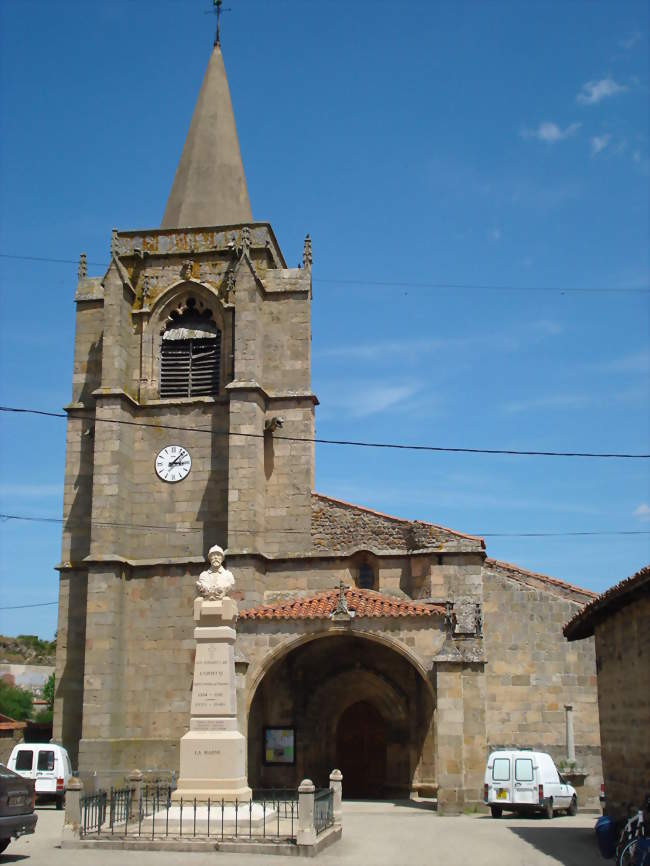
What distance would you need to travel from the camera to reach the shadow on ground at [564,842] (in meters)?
14.6

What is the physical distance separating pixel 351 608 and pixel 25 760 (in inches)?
315

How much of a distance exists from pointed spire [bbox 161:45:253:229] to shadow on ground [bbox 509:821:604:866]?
1935 cm

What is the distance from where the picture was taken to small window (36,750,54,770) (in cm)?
2362

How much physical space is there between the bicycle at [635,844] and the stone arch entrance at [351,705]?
42.2 ft

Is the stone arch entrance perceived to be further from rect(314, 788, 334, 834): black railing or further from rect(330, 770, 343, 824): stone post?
rect(314, 788, 334, 834): black railing

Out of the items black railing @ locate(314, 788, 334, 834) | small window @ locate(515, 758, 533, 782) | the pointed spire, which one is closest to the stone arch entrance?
small window @ locate(515, 758, 533, 782)

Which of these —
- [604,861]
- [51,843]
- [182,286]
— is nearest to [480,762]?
[604,861]

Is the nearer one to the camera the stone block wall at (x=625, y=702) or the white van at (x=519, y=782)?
the stone block wall at (x=625, y=702)

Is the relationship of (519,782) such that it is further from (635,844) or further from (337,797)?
(635,844)

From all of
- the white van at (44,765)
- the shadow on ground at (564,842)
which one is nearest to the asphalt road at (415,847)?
the shadow on ground at (564,842)

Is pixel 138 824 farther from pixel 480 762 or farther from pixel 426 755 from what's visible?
pixel 426 755

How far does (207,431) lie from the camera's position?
2855cm

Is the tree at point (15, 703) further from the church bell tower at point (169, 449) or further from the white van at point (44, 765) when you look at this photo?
the white van at point (44, 765)

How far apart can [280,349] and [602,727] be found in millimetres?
14703
